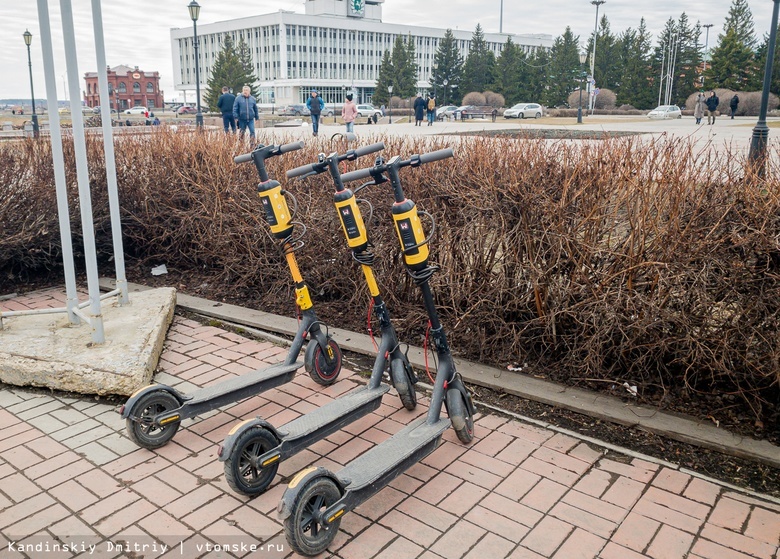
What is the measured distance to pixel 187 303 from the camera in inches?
247

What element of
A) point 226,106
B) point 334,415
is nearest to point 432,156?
point 334,415

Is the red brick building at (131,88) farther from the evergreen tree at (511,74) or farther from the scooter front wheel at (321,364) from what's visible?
the scooter front wheel at (321,364)

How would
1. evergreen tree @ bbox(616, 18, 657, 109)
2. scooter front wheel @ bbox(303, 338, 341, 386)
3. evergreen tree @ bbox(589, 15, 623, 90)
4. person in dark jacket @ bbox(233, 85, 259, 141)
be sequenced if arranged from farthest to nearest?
evergreen tree @ bbox(589, 15, 623, 90), evergreen tree @ bbox(616, 18, 657, 109), person in dark jacket @ bbox(233, 85, 259, 141), scooter front wheel @ bbox(303, 338, 341, 386)

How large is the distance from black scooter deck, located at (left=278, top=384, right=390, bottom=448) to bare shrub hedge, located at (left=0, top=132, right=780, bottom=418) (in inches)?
47.2

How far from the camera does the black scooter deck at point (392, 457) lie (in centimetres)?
307

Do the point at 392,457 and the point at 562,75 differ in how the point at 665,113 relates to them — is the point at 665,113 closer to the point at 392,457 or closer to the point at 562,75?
the point at 562,75

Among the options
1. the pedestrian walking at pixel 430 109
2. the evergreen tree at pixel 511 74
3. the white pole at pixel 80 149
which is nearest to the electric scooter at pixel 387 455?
the white pole at pixel 80 149

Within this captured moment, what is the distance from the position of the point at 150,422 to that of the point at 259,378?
74 centimetres

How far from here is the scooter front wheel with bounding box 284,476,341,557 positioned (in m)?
2.76

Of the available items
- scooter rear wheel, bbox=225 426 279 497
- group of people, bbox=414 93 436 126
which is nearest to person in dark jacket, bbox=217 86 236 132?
scooter rear wheel, bbox=225 426 279 497

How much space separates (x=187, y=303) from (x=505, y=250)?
10.2ft

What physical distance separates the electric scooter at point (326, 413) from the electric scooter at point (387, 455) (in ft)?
0.72

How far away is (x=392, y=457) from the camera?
127 inches

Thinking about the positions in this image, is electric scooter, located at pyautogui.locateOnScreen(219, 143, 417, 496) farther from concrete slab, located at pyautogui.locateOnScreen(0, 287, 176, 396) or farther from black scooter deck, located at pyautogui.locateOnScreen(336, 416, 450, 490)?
concrete slab, located at pyautogui.locateOnScreen(0, 287, 176, 396)
